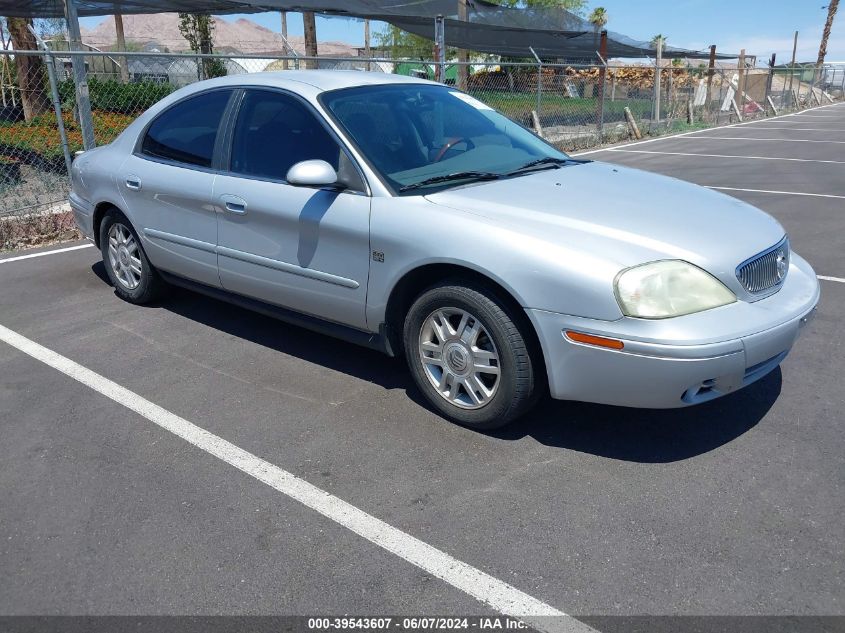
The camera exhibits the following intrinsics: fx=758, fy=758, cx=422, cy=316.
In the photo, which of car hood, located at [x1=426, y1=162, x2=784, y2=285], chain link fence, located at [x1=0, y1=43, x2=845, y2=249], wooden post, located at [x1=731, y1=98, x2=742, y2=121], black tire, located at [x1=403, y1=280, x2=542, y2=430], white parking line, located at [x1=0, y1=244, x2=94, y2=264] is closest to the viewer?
car hood, located at [x1=426, y1=162, x2=784, y2=285]

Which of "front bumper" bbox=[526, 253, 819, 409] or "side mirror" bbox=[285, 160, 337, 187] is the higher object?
"side mirror" bbox=[285, 160, 337, 187]

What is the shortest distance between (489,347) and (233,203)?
1.83 m

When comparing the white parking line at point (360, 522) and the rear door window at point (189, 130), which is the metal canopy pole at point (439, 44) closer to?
the rear door window at point (189, 130)

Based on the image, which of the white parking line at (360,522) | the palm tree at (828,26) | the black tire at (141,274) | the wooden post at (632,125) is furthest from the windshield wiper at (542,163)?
the palm tree at (828,26)

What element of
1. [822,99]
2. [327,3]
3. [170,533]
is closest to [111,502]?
[170,533]

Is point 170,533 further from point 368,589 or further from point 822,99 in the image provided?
point 822,99

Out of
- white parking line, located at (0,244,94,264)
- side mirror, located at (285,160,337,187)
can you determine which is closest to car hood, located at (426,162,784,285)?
side mirror, located at (285,160,337,187)

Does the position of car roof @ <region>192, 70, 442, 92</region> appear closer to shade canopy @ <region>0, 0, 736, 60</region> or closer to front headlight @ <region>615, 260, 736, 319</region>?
front headlight @ <region>615, 260, 736, 319</region>

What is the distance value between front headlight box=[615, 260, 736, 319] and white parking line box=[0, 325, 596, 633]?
1206 mm

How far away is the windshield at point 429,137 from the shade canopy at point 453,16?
8.28 metres

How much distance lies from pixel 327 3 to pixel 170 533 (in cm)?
1166

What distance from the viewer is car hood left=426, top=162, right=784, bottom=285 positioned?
3244 millimetres

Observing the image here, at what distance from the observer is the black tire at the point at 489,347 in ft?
11.0

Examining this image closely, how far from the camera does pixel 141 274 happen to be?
542 cm
